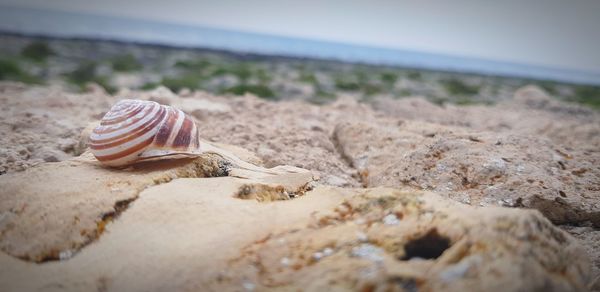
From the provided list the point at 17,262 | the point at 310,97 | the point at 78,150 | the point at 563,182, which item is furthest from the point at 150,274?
the point at 310,97

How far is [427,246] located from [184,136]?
1889mm

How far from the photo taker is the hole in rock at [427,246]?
186cm

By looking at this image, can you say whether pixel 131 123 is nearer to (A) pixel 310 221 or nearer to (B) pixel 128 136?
(B) pixel 128 136

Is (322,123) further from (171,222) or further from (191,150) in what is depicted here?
(171,222)

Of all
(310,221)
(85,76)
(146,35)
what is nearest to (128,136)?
(310,221)

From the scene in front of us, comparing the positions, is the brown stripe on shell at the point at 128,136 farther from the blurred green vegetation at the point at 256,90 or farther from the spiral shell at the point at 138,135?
the blurred green vegetation at the point at 256,90

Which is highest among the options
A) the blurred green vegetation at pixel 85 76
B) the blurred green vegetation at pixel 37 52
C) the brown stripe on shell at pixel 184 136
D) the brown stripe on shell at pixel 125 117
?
the brown stripe on shell at pixel 125 117

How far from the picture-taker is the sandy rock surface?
171cm

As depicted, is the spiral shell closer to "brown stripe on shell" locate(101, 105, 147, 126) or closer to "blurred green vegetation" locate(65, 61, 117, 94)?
"brown stripe on shell" locate(101, 105, 147, 126)

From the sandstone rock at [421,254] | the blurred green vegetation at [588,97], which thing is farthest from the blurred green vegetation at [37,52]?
the blurred green vegetation at [588,97]

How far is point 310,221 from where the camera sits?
2109mm

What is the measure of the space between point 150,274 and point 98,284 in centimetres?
24

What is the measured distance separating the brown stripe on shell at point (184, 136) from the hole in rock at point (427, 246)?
5.88ft

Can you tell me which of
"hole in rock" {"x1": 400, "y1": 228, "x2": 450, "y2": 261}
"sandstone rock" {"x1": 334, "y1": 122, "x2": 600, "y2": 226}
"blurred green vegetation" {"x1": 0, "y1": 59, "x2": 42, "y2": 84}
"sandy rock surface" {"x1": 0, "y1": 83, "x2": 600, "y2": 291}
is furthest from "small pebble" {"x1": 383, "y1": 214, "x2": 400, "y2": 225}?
"blurred green vegetation" {"x1": 0, "y1": 59, "x2": 42, "y2": 84}
